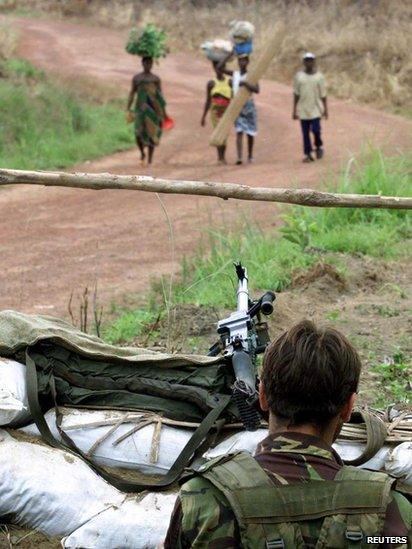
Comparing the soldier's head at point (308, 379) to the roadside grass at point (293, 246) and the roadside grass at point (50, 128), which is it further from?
the roadside grass at point (50, 128)

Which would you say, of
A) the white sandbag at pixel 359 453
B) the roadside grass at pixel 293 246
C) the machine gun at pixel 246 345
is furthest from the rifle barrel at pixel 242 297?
the roadside grass at pixel 293 246

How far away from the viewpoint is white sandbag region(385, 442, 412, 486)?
3021 mm

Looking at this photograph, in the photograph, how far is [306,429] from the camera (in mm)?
2082

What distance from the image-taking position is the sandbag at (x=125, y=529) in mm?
2955

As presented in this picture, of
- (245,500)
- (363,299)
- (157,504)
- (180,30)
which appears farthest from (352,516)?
(180,30)

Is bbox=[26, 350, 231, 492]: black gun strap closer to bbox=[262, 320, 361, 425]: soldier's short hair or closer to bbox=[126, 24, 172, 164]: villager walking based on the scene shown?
bbox=[262, 320, 361, 425]: soldier's short hair

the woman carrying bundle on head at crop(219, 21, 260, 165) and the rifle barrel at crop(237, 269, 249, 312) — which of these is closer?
the rifle barrel at crop(237, 269, 249, 312)

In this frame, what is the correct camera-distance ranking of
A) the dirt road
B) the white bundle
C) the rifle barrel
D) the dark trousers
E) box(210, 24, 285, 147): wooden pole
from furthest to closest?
the white bundle
the dark trousers
box(210, 24, 285, 147): wooden pole
the dirt road
the rifle barrel

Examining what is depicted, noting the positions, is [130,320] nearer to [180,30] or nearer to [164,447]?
[164,447]

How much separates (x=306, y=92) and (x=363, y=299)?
773 centimetres

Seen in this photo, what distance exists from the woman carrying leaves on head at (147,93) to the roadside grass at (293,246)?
4726mm

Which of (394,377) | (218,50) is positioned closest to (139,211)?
(218,50)

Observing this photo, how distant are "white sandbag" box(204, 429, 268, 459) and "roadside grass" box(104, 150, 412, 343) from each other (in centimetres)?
314

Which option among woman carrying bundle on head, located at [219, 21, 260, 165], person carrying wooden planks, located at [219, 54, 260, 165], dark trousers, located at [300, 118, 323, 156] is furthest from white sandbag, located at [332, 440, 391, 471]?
dark trousers, located at [300, 118, 323, 156]
